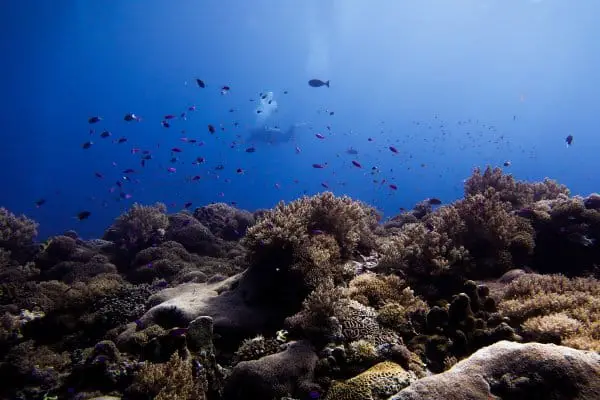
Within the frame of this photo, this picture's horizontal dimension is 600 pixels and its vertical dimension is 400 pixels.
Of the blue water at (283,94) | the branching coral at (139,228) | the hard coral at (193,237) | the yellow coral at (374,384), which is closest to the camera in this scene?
the yellow coral at (374,384)

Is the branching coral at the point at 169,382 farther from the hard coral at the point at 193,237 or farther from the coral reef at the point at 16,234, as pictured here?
the coral reef at the point at 16,234

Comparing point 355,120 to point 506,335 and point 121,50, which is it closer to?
point 121,50

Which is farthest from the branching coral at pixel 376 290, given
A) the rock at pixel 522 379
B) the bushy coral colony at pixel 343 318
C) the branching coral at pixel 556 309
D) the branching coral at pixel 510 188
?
the branching coral at pixel 510 188

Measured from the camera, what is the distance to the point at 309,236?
→ 780 cm

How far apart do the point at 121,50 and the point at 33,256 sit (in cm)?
12652

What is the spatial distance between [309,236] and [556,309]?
451 cm

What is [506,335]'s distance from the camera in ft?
16.9

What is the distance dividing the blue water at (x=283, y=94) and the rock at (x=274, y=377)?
92.7 meters

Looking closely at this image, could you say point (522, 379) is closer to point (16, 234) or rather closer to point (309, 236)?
point (309, 236)

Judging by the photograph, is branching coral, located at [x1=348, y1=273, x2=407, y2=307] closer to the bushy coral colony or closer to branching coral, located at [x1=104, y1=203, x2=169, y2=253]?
the bushy coral colony

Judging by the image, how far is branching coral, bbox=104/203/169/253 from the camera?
14156 mm

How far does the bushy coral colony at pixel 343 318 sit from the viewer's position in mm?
4520

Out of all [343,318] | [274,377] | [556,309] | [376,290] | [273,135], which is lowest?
[274,377]

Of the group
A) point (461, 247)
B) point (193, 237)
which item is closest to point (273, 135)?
point (193, 237)
